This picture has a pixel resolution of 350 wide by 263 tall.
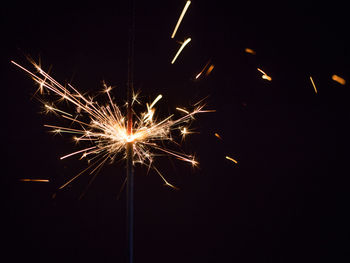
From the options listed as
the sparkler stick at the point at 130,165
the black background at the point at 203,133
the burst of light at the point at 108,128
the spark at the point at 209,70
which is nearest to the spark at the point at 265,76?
the black background at the point at 203,133

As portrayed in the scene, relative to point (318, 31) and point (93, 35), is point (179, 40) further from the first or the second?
point (318, 31)

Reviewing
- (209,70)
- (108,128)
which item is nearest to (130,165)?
(108,128)

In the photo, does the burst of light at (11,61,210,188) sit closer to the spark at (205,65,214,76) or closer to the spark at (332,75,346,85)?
the spark at (205,65,214,76)

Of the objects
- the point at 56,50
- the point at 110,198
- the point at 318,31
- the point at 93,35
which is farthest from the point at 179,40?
the point at 110,198

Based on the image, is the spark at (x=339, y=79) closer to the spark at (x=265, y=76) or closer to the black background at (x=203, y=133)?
the black background at (x=203, y=133)

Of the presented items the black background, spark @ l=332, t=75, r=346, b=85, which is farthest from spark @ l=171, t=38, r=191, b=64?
spark @ l=332, t=75, r=346, b=85

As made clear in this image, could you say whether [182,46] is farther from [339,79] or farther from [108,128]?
[339,79]
